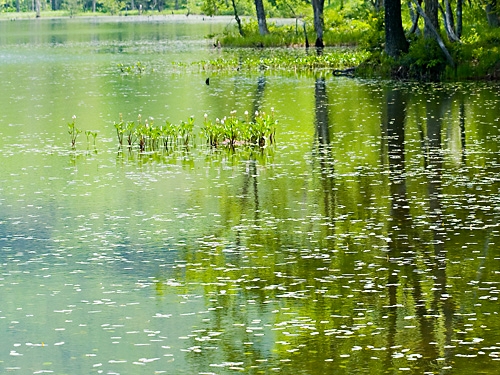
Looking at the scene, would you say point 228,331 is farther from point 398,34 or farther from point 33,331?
point 398,34

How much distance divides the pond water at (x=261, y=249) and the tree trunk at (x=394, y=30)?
30.2 feet

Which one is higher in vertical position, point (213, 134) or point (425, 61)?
point (425, 61)

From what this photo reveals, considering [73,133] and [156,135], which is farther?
[73,133]

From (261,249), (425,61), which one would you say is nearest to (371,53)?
(425,61)

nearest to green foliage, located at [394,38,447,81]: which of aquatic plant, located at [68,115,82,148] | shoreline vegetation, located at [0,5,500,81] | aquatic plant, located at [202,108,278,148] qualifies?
shoreline vegetation, located at [0,5,500,81]

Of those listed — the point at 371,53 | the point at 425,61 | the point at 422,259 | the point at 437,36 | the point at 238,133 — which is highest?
the point at 437,36

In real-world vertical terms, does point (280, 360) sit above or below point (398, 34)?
below

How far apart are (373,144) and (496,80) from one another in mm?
13022

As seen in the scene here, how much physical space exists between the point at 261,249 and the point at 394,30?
23.6 m

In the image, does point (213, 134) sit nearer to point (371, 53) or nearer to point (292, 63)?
point (371, 53)

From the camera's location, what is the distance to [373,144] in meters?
21.3

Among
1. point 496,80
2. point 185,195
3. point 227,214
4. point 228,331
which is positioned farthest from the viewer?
point 496,80

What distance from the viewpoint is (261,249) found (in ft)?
41.5

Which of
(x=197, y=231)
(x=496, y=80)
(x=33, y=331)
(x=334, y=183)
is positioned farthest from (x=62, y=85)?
(x=33, y=331)
